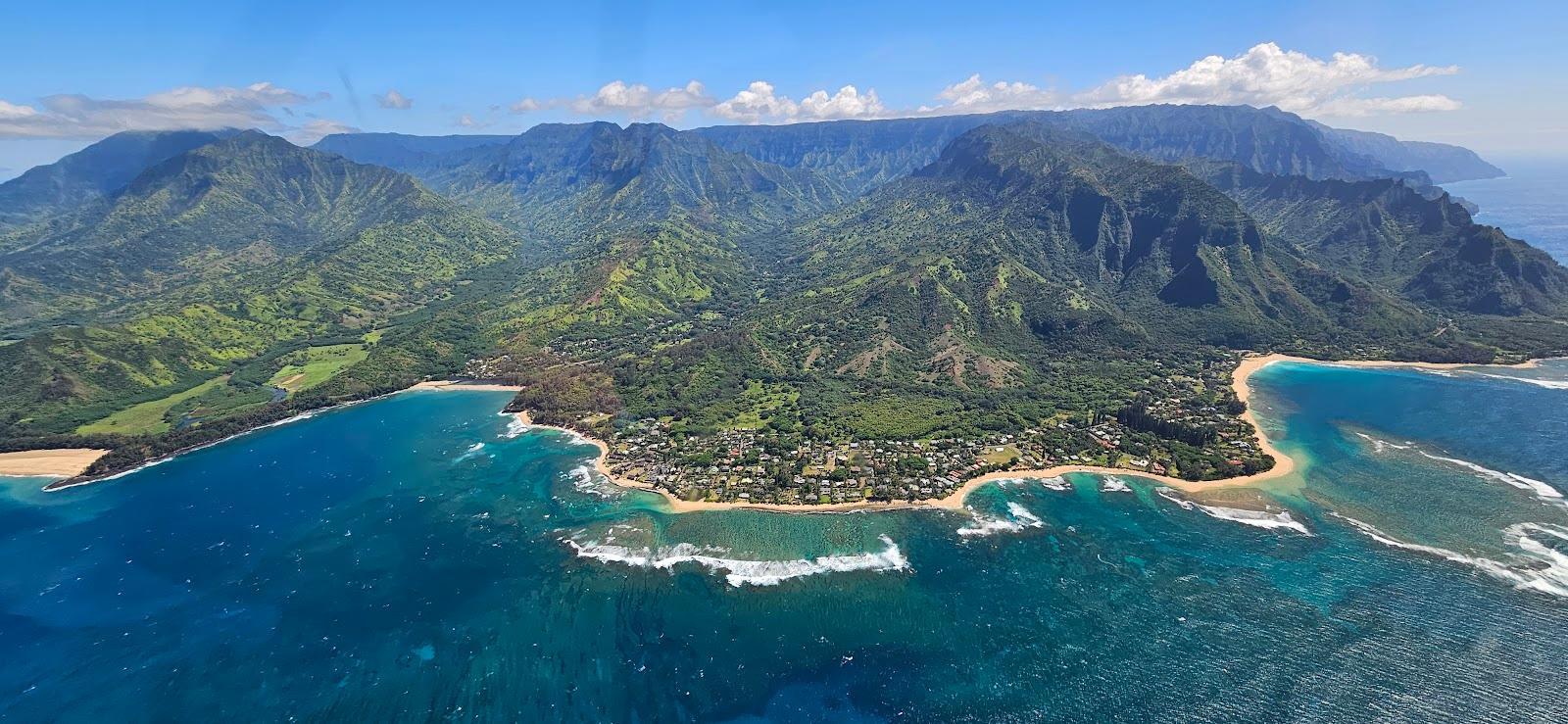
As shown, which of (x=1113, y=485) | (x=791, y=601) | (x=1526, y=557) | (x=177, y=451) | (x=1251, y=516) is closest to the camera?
(x=791, y=601)

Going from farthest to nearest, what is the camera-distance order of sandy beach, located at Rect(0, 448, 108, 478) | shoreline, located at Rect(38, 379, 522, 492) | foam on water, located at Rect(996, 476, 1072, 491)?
sandy beach, located at Rect(0, 448, 108, 478) → shoreline, located at Rect(38, 379, 522, 492) → foam on water, located at Rect(996, 476, 1072, 491)

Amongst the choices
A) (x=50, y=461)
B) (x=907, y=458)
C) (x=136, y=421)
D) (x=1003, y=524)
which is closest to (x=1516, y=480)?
(x=1003, y=524)

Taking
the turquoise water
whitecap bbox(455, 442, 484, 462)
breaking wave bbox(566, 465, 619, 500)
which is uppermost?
whitecap bbox(455, 442, 484, 462)

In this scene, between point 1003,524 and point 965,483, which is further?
point 965,483

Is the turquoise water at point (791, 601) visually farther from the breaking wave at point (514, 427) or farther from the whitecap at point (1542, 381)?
the whitecap at point (1542, 381)

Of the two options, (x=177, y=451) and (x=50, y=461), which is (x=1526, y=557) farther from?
(x=50, y=461)

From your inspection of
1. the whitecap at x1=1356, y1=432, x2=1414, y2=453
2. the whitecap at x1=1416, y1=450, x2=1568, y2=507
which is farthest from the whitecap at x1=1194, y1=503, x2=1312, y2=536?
the whitecap at x1=1416, y1=450, x2=1568, y2=507

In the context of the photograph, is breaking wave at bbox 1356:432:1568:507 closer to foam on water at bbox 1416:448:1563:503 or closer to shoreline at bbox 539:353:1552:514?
foam on water at bbox 1416:448:1563:503
